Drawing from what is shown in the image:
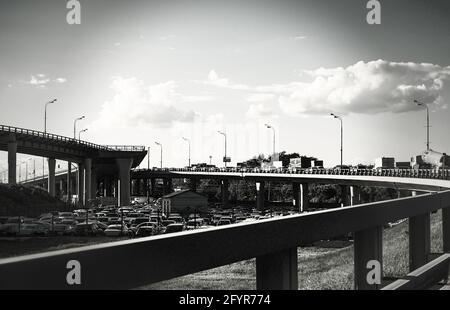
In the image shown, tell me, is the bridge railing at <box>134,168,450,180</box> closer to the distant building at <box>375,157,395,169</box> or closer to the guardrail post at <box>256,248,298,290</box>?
the distant building at <box>375,157,395,169</box>

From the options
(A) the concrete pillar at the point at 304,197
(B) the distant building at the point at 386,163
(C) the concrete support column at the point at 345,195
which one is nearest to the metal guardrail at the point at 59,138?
(A) the concrete pillar at the point at 304,197

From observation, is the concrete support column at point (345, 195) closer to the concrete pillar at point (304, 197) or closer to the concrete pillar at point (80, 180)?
the concrete pillar at point (304, 197)

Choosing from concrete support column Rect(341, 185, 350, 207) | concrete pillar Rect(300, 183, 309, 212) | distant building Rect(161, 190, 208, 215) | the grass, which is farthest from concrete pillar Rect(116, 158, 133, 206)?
the grass

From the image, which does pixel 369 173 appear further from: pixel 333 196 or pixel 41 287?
pixel 41 287

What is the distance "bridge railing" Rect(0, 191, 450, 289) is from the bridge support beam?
3612 mm

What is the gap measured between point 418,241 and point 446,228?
7.81ft

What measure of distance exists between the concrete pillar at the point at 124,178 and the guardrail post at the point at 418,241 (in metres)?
109

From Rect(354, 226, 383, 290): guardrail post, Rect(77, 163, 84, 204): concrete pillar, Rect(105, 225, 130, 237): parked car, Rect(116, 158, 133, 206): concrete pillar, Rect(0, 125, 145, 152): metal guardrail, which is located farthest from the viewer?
Rect(77, 163, 84, 204): concrete pillar

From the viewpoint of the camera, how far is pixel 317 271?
5.27 metres

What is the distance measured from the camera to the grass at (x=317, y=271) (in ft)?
12.9

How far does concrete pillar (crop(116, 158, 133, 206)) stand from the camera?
11541cm

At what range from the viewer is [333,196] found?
15812 centimetres
